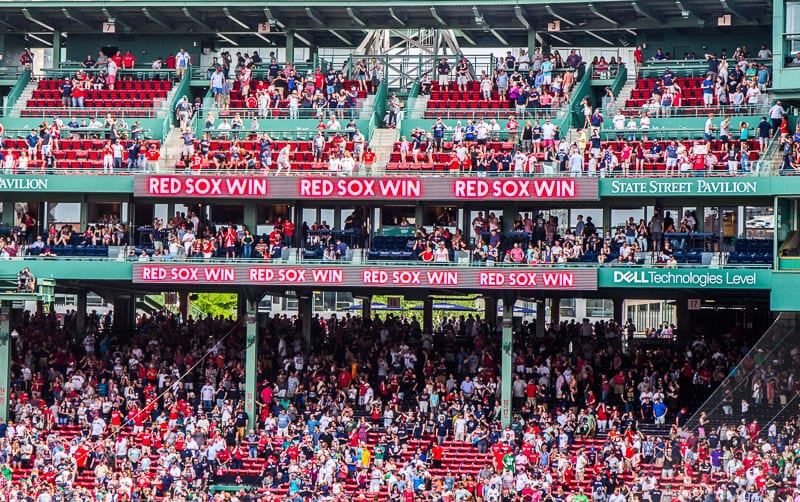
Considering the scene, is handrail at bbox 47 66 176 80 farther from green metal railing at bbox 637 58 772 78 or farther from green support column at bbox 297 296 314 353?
green metal railing at bbox 637 58 772 78

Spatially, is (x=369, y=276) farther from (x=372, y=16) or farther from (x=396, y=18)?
(x=372, y=16)

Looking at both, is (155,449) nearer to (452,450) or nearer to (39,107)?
(452,450)

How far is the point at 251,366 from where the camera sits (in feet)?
137

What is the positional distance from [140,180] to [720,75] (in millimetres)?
17004

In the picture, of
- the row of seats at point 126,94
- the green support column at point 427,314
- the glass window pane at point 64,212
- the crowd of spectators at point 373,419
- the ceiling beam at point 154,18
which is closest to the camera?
the crowd of spectators at point 373,419

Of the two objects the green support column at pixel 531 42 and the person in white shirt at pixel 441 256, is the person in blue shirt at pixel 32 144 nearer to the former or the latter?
the person in white shirt at pixel 441 256

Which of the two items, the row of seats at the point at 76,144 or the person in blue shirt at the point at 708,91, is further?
the row of seats at the point at 76,144

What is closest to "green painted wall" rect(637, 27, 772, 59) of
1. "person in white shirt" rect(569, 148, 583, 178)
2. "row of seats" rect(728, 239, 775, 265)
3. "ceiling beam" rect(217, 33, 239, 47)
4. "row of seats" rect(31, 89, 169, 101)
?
"person in white shirt" rect(569, 148, 583, 178)

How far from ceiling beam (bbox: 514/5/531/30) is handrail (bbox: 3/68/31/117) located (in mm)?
16092

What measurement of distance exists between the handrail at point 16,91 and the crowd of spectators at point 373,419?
24.4 feet

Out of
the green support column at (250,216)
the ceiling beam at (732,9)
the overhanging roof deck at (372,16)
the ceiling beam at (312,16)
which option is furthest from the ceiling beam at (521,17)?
the green support column at (250,216)

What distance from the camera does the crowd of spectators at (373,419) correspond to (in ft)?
120

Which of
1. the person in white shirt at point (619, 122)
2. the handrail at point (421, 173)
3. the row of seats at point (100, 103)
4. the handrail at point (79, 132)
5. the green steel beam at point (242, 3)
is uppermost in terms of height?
the green steel beam at point (242, 3)

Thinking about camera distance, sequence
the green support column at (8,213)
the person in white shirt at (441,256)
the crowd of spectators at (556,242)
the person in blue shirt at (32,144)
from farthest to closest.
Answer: the green support column at (8,213)
the person in blue shirt at (32,144)
the person in white shirt at (441,256)
the crowd of spectators at (556,242)
